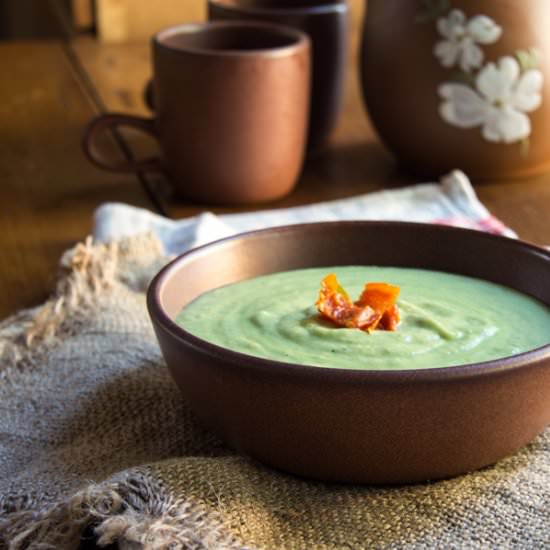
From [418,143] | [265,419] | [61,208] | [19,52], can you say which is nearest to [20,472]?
[265,419]

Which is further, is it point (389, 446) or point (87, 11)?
point (87, 11)

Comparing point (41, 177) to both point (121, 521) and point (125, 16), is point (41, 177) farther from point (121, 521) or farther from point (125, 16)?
point (121, 521)

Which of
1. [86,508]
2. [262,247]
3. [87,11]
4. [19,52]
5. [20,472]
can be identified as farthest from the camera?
[87,11]

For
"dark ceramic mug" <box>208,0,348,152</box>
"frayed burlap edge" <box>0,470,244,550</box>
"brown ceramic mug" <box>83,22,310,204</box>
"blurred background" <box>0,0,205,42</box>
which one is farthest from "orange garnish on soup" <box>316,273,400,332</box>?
"blurred background" <box>0,0,205,42</box>

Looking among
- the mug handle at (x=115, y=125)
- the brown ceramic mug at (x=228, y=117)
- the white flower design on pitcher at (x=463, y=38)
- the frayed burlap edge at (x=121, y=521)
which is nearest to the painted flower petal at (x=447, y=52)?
the white flower design on pitcher at (x=463, y=38)

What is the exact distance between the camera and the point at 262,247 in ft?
2.91

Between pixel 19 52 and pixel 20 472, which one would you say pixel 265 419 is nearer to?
pixel 20 472

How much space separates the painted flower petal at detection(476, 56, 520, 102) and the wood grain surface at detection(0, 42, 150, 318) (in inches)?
16.0

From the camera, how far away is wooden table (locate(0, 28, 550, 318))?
120cm

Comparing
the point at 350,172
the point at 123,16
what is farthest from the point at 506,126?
the point at 123,16

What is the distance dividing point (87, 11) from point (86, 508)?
1575 millimetres

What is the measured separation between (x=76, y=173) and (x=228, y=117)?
0.84 ft

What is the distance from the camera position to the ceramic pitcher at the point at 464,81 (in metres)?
1.24

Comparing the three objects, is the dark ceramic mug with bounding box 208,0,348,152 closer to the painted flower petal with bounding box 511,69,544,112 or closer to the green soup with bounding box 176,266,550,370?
the painted flower petal with bounding box 511,69,544,112
